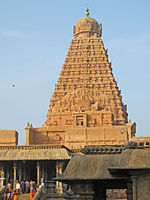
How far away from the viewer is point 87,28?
7525cm

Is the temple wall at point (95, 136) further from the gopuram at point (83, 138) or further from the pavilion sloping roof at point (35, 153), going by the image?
the pavilion sloping roof at point (35, 153)

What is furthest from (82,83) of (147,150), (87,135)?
(147,150)

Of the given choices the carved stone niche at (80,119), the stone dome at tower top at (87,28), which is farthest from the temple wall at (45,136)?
the stone dome at tower top at (87,28)

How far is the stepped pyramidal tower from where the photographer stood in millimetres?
56062

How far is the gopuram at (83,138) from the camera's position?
11398mm

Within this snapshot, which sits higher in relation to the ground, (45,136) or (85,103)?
(85,103)

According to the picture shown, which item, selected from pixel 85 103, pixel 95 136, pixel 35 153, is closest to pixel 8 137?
pixel 95 136

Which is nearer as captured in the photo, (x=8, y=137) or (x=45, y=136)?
(x=8, y=137)

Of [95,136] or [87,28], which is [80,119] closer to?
[95,136]

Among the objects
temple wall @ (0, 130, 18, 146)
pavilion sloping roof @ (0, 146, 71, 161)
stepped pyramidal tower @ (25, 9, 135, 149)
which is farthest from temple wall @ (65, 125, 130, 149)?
pavilion sloping roof @ (0, 146, 71, 161)

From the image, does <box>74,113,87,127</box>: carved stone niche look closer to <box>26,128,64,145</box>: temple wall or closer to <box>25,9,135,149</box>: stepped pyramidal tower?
<box>25,9,135,149</box>: stepped pyramidal tower

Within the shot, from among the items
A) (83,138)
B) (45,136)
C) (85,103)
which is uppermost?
(85,103)

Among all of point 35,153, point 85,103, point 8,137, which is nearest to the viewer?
point 35,153

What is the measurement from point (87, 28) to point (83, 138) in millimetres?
26675
